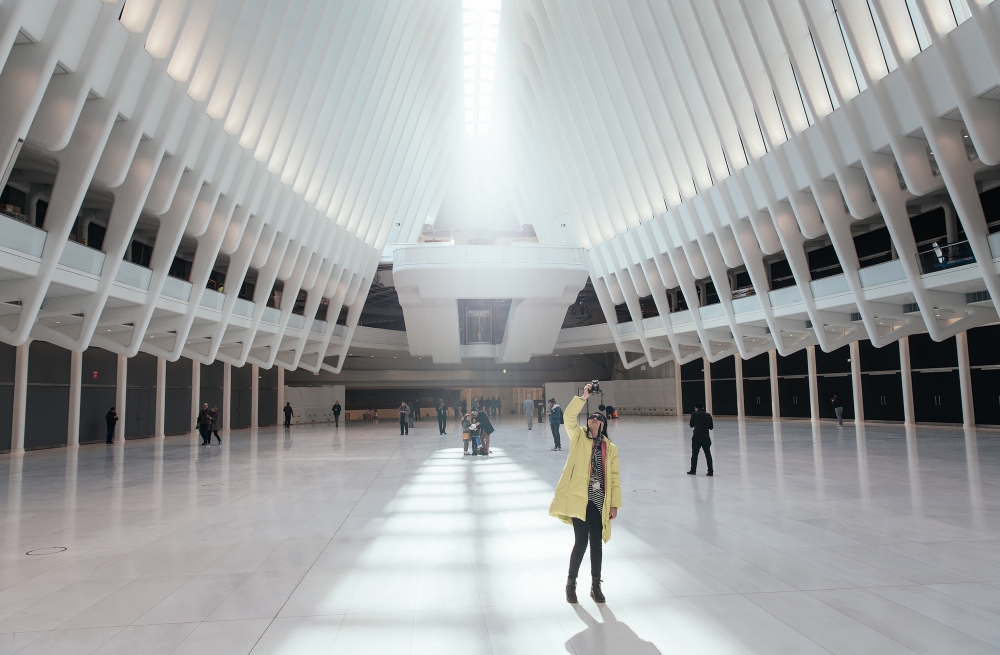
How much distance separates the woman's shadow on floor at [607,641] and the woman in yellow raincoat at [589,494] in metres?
0.45

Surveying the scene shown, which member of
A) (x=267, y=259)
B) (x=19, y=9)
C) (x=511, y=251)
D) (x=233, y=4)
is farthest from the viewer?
(x=511, y=251)

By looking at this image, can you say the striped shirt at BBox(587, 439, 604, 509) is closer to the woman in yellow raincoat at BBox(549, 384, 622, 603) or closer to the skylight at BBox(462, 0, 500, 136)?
the woman in yellow raincoat at BBox(549, 384, 622, 603)

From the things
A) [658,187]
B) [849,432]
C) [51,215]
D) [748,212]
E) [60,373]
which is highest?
[658,187]

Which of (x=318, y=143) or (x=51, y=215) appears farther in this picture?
(x=318, y=143)

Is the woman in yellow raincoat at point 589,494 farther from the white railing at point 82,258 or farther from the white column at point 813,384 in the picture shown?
the white column at point 813,384

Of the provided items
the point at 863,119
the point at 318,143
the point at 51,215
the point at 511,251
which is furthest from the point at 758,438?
the point at 51,215

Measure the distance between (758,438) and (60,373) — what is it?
23.4 meters

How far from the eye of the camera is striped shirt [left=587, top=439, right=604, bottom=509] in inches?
199

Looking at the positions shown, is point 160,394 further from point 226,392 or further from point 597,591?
point 597,591

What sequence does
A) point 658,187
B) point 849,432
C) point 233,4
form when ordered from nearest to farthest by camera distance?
point 233,4
point 849,432
point 658,187

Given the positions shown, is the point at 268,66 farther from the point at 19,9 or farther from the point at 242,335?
the point at 242,335

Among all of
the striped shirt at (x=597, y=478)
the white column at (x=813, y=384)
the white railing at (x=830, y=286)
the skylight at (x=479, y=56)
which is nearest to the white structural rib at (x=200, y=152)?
the skylight at (x=479, y=56)

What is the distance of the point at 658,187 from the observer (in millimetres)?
27594

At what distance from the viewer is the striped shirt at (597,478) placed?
5.06 metres
